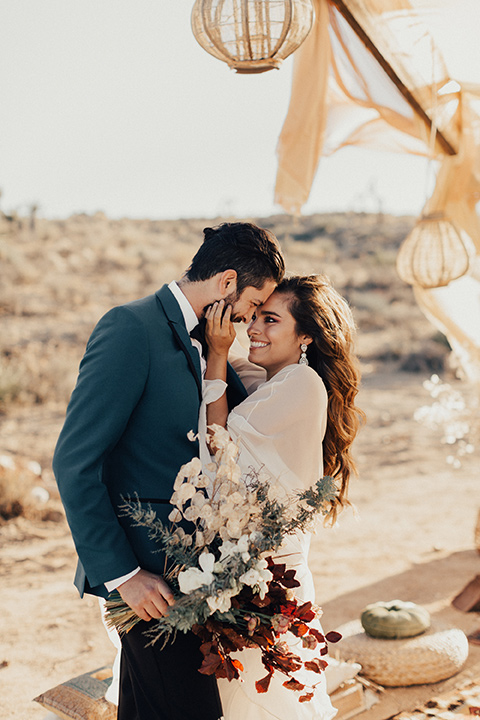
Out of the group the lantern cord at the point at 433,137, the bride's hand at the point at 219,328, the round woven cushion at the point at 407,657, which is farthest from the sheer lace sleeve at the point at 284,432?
the lantern cord at the point at 433,137

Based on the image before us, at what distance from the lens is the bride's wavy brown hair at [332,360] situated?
9.79 feet

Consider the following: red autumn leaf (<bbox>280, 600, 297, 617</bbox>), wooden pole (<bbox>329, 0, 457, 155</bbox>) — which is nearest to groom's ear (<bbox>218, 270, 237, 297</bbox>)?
red autumn leaf (<bbox>280, 600, 297, 617</bbox>)

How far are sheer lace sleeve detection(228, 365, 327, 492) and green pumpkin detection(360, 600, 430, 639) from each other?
6.22 feet

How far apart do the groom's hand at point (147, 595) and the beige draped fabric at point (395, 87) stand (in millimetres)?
2764

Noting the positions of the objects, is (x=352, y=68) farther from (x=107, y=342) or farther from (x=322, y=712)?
(x=322, y=712)

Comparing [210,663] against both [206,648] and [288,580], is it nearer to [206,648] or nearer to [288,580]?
[206,648]

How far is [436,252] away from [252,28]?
2.55 m

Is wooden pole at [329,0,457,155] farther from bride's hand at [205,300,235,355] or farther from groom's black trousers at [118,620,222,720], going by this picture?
groom's black trousers at [118,620,222,720]

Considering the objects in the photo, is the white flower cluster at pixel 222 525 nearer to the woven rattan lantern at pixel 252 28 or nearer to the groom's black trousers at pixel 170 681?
the groom's black trousers at pixel 170 681

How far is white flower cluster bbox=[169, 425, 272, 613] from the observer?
1.95 metres

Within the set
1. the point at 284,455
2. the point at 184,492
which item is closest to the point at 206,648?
the point at 184,492

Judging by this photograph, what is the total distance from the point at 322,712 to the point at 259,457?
3.42ft

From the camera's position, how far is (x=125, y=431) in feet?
7.57

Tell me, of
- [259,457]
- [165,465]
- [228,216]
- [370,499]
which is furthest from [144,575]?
[228,216]
